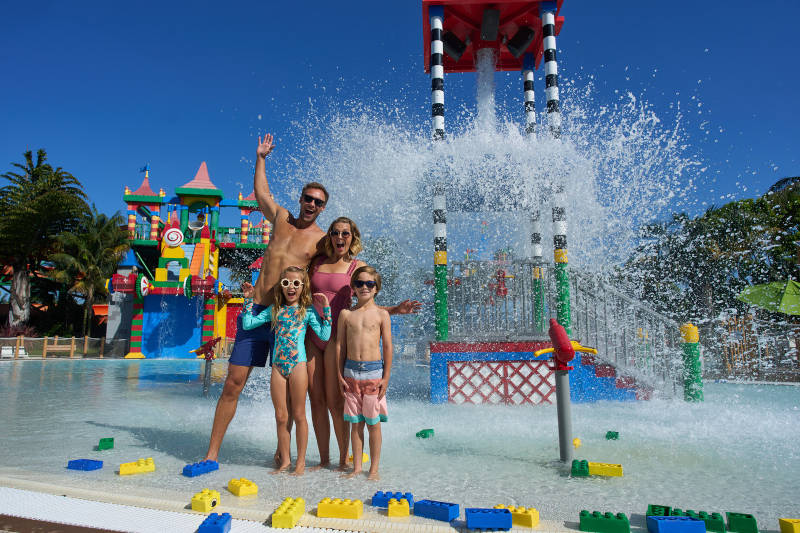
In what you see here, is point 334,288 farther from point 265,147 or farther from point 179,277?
point 179,277

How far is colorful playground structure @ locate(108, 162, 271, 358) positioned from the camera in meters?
23.2


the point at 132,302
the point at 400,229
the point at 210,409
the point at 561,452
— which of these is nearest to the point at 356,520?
the point at 561,452

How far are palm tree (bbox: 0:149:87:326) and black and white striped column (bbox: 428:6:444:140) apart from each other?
26.9 meters

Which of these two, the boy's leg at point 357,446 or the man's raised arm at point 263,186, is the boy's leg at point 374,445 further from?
the man's raised arm at point 263,186

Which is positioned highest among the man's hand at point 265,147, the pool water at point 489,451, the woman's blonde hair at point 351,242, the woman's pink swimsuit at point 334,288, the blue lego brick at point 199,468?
the man's hand at point 265,147

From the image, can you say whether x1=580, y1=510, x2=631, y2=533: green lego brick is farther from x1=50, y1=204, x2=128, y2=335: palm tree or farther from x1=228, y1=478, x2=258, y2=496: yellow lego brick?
x1=50, y1=204, x2=128, y2=335: palm tree

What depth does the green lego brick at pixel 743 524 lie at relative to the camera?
2.24 m

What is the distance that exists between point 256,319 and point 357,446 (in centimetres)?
121

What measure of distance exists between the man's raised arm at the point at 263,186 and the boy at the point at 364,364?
3.26 feet

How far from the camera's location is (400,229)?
8586 mm

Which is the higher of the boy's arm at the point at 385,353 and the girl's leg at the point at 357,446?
the boy's arm at the point at 385,353

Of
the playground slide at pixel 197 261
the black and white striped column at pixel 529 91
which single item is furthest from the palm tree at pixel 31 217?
the black and white striped column at pixel 529 91

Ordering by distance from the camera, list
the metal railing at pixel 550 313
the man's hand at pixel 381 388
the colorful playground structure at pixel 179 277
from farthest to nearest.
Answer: the colorful playground structure at pixel 179 277 → the metal railing at pixel 550 313 → the man's hand at pixel 381 388

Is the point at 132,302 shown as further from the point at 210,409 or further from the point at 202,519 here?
the point at 202,519
